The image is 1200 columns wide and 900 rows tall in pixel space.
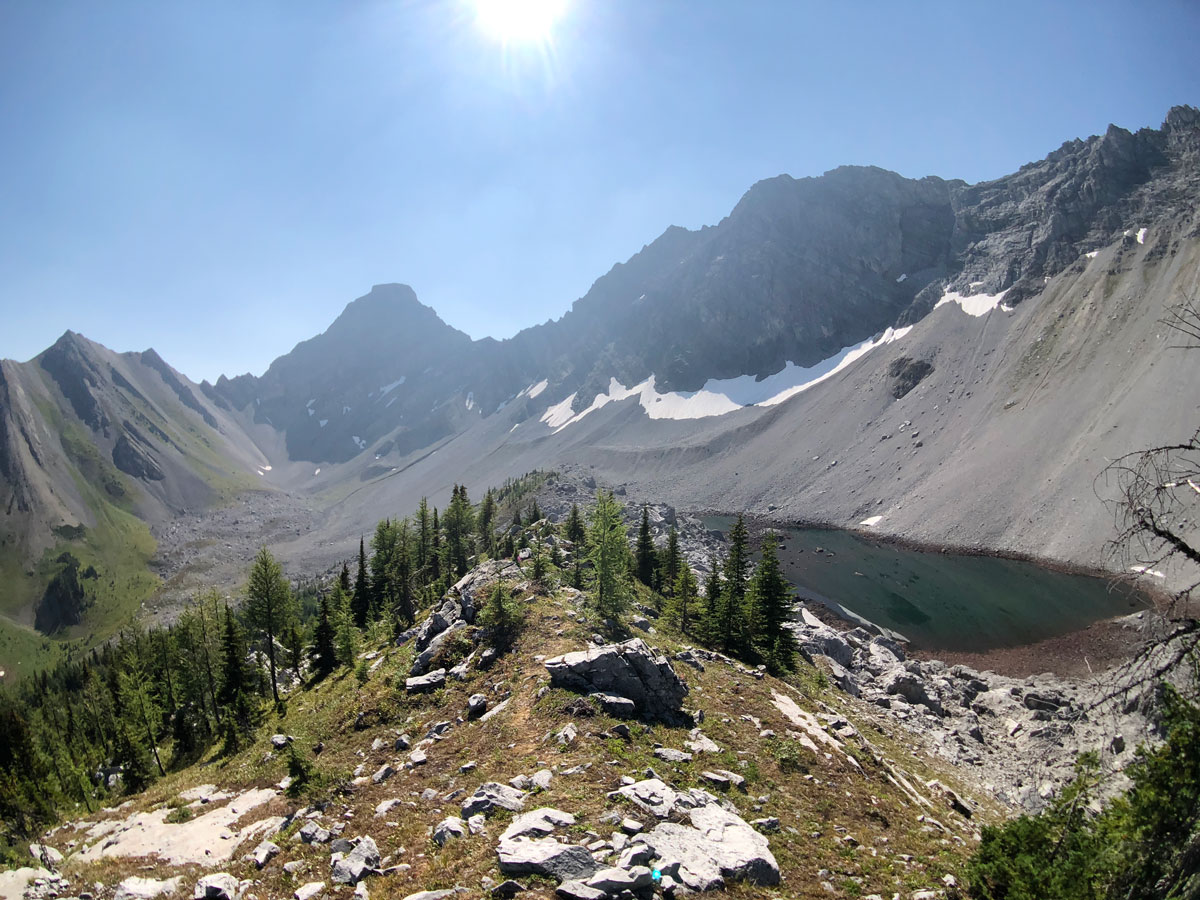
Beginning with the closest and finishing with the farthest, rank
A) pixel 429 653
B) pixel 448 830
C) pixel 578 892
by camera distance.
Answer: pixel 578 892
pixel 448 830
pixel 429 653

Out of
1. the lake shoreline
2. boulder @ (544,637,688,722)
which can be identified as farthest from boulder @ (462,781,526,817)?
the lake shoreline

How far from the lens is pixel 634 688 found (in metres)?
21.7

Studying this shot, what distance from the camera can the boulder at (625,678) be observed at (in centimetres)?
2167

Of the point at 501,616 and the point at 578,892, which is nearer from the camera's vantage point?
the point at 578,892

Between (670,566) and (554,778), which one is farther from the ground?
(554,778)

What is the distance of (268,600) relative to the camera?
40.3 meters

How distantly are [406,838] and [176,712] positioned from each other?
3903 centimetres

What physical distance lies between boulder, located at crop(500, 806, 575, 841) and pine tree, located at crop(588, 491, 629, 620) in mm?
16882

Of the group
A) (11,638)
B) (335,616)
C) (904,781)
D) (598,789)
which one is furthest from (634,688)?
(11,638)

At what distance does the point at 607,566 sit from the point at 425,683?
11796 mm

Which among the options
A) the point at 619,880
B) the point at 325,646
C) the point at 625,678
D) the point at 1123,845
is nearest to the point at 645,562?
the point at 325,646

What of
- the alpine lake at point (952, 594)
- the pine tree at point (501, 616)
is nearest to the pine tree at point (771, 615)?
the pine tree at point (501, 616)

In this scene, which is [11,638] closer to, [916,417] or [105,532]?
[105,532]

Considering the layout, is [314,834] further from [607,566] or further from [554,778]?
[607,566]
